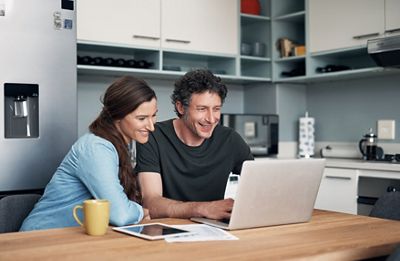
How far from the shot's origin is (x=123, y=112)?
1956 millimetres

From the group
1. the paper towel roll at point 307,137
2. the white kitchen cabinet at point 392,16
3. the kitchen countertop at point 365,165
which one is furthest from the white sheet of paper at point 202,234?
the paper towel roll at point 307,137

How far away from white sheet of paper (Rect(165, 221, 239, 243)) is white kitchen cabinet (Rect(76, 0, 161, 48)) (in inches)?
82.3

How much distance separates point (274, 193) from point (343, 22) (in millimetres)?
2515

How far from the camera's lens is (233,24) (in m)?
4.11

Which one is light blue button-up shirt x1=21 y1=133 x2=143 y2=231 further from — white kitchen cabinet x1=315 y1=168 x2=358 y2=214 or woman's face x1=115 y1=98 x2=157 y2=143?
white kitchen cabinet x1=315 y1=168 x2=358 y2=214

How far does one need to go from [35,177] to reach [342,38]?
7.23 feet

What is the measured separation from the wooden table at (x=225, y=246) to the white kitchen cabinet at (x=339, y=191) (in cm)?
189

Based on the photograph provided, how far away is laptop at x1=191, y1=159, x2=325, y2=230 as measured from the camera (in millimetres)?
1556

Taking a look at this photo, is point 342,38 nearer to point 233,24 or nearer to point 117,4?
point 233,24

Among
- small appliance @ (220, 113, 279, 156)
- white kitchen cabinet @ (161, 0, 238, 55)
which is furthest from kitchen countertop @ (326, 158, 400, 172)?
white kitchen cabinet @ (161, 0, 238, 55)

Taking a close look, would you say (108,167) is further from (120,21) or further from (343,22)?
(343,22)

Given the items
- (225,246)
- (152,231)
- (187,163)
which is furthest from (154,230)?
(187,163)

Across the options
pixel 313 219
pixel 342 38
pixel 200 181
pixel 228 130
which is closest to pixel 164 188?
pixel 200 181

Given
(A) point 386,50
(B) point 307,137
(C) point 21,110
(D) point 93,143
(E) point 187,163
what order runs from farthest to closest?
(B) point 307,137 < (A) point 386,50 < (C) point 21,110 < (E) point 187,163 < (D) point 93,143
